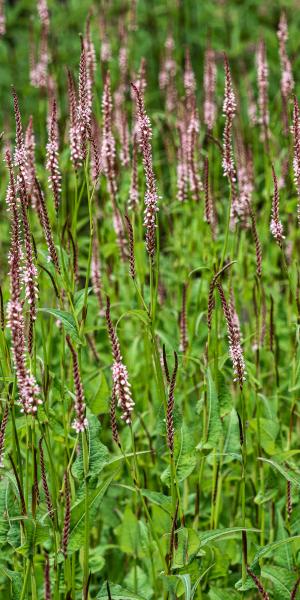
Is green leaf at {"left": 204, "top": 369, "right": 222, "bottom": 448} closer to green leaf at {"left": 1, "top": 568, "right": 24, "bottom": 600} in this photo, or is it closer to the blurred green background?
green leaf at {"left": 1, "top": 568, "right": 24, "bottom": 600}

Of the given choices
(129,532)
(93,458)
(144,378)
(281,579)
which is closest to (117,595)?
(93,458)

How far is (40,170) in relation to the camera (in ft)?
13.1

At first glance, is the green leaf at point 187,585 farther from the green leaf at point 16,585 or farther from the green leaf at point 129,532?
the green leaf at point 129,532

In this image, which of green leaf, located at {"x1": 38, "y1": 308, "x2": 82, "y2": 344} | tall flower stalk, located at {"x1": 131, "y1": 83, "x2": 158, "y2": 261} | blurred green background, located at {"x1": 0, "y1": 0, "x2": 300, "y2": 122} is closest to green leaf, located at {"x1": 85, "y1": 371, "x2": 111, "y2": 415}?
green leaf, located at {"x1": 38, "y1": 308, "x2": 82, "y2": 344}

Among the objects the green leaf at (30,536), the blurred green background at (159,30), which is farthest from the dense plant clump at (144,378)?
the blurred green background at (159,30)

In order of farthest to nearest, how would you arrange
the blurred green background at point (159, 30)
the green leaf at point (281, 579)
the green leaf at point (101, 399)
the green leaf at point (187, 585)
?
the blurred green background at point (159, 30)
the green leaf at point (101, 399)
the green leaf at point (281, 579)
the green leaf at point (187, 585)

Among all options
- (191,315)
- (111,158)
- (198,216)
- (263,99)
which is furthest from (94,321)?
(263,99)

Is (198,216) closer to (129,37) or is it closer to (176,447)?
(176,447)

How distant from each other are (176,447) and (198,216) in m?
1.71

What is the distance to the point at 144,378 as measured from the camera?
3.27m

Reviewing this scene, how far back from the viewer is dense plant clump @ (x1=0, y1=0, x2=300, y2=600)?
2021mm

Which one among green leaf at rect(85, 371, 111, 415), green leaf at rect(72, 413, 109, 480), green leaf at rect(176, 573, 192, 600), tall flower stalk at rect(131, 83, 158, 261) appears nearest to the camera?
green leaf at rect(176, 573, 192, 600)

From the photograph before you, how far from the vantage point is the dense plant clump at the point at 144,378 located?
202cm

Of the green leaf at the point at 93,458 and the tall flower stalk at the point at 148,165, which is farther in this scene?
the green leaf at the point at 93,458
